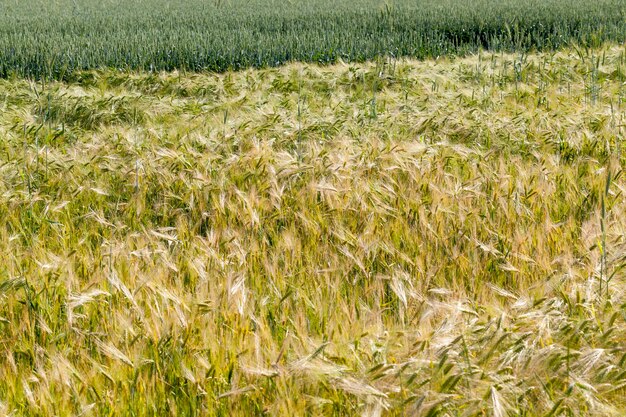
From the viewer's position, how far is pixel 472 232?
263 cm

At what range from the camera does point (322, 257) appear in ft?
8.52

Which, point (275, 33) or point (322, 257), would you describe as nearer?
point (322, 257)

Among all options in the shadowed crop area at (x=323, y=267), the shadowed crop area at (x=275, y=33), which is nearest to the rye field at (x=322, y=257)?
the shadowed crop area at (x=323, y=267)

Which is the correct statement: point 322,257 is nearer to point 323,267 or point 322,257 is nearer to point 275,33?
point 323,267

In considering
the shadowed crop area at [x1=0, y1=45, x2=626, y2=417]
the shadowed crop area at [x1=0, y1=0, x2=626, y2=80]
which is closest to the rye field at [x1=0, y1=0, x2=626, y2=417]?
the shadowed crop area at [x1=0, y1=45, x2=626, y2=417]

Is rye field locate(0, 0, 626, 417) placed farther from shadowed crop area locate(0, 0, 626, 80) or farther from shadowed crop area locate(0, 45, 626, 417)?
shadowed crop area locate(0, 0, 626, 80)

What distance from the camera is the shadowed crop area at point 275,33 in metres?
9.66

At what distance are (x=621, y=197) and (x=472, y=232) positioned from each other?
Result: 0.72m

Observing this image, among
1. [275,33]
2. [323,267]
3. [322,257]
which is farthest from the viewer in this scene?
[275,33]

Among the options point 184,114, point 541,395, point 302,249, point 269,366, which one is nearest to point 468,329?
point 541,395

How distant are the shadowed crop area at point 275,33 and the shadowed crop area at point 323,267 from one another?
363 centimetres

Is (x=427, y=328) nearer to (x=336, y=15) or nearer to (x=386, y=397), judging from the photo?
(x=386, y=397)

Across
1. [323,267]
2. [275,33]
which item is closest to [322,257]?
[323,267]

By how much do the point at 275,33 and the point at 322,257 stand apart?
9593 millimetres
